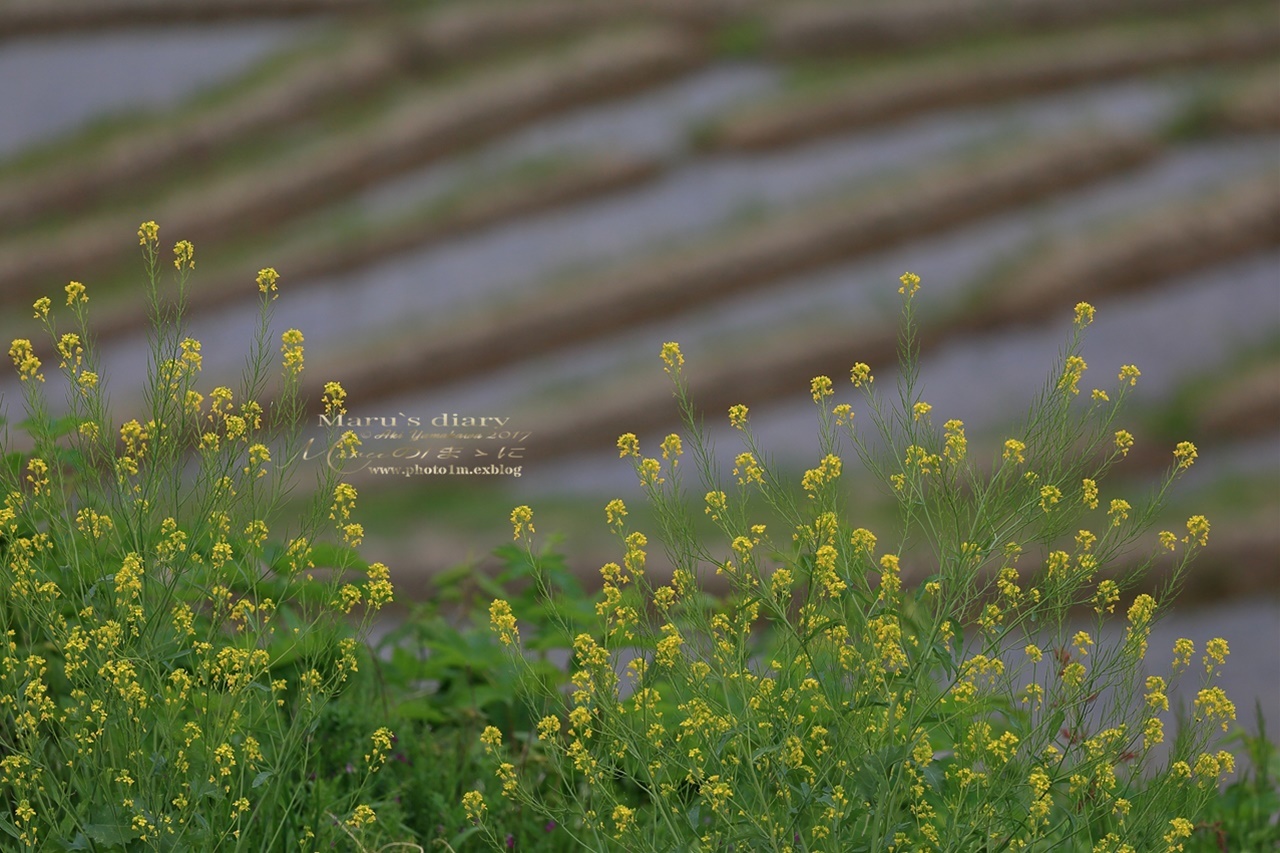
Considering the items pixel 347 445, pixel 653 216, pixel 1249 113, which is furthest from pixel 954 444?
pixel 1249 113

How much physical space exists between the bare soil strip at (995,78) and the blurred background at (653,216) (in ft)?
0.07

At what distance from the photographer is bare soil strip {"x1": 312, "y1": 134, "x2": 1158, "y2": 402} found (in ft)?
20.2

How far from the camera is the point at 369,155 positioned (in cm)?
731

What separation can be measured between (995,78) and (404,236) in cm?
353

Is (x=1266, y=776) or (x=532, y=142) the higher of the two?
(x=532, y=142)

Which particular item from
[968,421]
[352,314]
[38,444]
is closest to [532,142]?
[352,314]

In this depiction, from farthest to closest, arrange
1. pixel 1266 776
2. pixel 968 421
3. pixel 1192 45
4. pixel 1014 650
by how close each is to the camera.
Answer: pixel 1192 45 → pixel 968 421 → pixel 1266 776 → pixel 1014 650

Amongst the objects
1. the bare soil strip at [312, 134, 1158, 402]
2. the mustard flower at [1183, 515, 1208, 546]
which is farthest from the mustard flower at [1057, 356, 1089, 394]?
the bare soil strip at [312, 134, 1158, 402]

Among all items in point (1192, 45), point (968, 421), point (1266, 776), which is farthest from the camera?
point (1192, 45)

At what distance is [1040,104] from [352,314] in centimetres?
406

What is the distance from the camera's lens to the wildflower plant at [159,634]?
1.80m

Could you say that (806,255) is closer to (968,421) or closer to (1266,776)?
(968,421)

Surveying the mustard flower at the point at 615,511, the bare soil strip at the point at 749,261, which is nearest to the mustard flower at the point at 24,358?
the mustard flower at the point at 615,511

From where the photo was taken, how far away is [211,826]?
1.86 m
